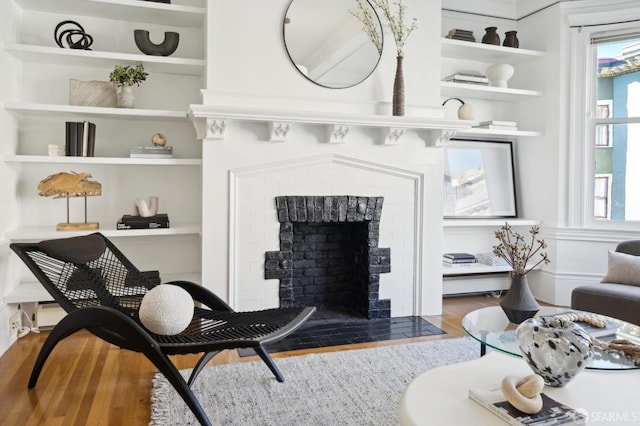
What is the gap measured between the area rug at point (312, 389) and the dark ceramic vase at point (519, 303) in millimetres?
632

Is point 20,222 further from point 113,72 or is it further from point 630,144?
point 630,144

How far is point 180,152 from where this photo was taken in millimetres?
3633

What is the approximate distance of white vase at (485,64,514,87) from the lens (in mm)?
4160

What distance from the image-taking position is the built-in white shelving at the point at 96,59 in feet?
9.96

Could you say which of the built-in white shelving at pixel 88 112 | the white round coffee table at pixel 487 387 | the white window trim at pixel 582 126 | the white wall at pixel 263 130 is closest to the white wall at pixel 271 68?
the white wall at pixel 263 130

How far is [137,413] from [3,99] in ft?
7.18

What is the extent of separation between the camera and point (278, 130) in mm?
3258

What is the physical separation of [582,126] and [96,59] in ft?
13.2

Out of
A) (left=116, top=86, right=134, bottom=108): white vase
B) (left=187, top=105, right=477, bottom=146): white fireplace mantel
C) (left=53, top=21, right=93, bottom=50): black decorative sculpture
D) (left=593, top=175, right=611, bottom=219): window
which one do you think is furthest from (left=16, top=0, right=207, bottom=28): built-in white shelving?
(left=593, top=175, right=611, bottom=219): window

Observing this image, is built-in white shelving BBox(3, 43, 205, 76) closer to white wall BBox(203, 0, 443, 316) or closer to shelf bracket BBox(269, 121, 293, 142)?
white wall BBox(203, 0, 443, 316)

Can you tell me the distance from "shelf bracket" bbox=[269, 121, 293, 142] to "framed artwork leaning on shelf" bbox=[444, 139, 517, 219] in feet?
5.62

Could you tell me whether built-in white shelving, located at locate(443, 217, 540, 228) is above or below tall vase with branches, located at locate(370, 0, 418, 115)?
below

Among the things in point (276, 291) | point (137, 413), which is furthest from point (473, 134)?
point (137, 413)

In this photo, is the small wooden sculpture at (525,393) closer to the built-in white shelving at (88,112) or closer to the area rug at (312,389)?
the area rug at (312,389)
